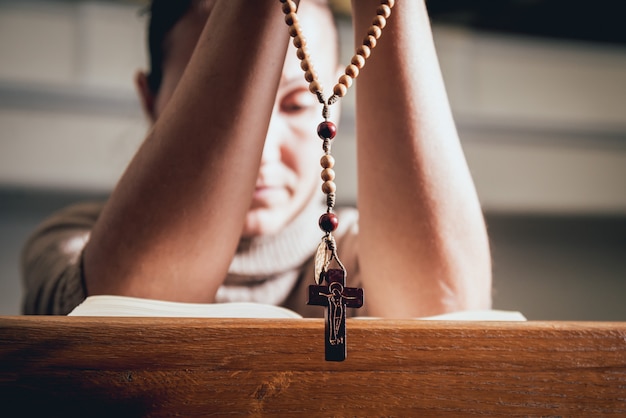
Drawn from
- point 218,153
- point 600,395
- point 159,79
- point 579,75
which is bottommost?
point 600,395

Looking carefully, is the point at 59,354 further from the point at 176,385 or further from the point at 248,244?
the point at 248,244

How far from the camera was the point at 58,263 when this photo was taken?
61 cm

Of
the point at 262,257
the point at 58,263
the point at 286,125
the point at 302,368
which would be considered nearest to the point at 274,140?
the point at 286,125

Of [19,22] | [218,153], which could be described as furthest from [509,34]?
[218,153]

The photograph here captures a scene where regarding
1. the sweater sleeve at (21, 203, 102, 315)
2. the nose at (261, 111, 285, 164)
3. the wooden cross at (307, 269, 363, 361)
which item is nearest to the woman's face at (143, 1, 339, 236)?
the nose at (261, 111, 285, 164)

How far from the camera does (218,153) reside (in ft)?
1.36

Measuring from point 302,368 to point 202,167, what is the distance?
0.15m

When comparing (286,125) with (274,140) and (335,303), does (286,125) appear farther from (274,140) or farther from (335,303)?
(335,303)

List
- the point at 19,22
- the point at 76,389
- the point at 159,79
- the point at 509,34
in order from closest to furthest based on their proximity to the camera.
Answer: the point at 76,389 → the point at 159,79 → the point at 19,22 → the point at 509,34

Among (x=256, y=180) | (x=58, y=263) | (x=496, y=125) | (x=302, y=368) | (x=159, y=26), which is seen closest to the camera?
(x=302, y=368)

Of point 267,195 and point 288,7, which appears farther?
point 267,195

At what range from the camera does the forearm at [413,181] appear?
437 mm

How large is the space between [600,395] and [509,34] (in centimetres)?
152

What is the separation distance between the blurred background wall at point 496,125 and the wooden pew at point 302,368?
0.80 metres
